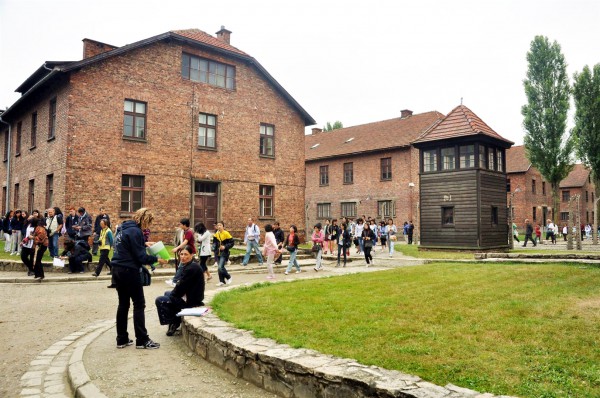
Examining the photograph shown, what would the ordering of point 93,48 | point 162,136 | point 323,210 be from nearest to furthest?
point 93,48, point 162,136, point 323,210

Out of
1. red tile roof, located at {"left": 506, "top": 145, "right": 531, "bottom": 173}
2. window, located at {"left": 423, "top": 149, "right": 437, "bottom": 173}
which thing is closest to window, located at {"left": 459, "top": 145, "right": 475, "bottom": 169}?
window, located at {"left": 423, "top": 149, "right": 437, "bottom": 173}

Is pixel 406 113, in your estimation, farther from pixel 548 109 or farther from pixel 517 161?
pixel 517 161

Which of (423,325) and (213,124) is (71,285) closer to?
(423,325)

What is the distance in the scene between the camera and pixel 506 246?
24.9 metres

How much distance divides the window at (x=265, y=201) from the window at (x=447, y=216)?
947 centimetres

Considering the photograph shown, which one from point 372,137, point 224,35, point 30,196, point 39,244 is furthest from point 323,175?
point 39,244

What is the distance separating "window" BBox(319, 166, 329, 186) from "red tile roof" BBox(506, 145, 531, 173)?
733 inches

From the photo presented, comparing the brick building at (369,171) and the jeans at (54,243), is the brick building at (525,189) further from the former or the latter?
the jeans at (54,243)

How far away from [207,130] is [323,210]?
20.6m

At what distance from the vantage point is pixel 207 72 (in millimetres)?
24328

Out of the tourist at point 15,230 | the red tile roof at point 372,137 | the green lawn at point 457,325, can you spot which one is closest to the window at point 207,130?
the tourist at point 15,230

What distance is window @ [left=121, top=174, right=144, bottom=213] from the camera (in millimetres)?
21000

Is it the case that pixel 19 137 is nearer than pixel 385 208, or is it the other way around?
pixel 19 137

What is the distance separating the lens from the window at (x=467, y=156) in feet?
78.0
